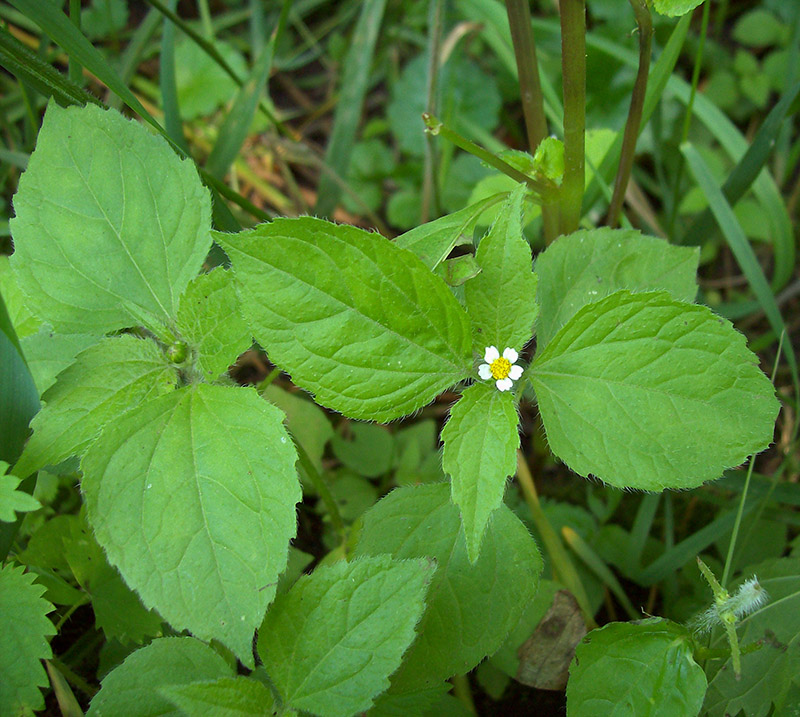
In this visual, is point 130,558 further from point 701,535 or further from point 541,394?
point 701,535

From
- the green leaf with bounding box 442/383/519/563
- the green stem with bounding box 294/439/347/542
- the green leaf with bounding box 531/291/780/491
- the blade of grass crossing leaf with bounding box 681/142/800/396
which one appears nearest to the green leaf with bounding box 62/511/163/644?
the green stem with bounding box 294/439/347/542

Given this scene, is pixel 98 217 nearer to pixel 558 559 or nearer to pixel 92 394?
pixel 92 394

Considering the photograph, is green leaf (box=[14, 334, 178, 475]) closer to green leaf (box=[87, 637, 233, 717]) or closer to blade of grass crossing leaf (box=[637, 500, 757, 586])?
green leaf (box=[87, 637, 233, 717])

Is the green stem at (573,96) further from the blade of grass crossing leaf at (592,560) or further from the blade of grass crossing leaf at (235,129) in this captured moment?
the blade of grass crossing leaf at (235,129)

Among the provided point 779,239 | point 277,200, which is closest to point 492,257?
point 779,239

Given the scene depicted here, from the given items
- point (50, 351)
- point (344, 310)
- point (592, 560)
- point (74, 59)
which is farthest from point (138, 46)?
point (592, 560)
